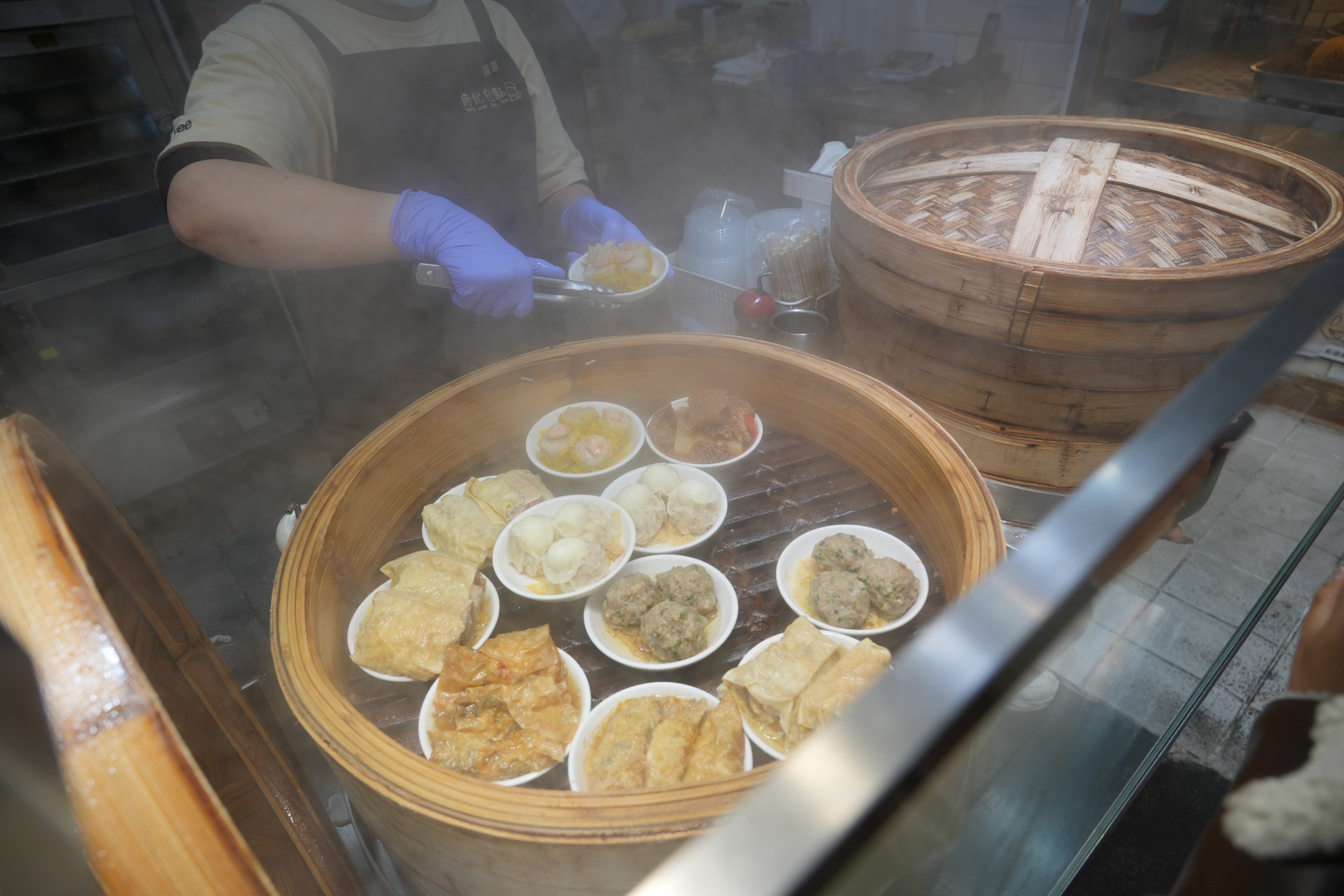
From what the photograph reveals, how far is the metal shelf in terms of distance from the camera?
117 inches

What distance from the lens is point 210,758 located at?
1.18 metres

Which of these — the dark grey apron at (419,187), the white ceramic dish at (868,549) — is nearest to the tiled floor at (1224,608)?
the white ceramic dish at (868,549)

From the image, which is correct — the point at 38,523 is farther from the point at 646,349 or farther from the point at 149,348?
the point at 149,348

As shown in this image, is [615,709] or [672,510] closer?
[615,709]

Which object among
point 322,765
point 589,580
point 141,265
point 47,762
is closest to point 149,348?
point 141,265

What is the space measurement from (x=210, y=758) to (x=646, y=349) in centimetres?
183

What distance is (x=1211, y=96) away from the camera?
319 cm

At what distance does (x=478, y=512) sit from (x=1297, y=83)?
3958 mm

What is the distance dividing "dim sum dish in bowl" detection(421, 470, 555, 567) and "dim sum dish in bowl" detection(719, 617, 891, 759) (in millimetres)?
863

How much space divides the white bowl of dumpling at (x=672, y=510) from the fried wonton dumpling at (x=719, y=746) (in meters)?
0.58

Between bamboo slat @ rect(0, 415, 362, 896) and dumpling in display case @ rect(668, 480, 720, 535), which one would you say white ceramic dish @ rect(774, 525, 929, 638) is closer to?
dumpling in display case @ rect(668, 480, 720, 535)

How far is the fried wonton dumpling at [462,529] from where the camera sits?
6.69ft

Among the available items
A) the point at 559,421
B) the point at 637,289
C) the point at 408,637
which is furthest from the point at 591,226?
the point at 408,637

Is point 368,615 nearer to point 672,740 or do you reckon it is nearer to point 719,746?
point 672,740
